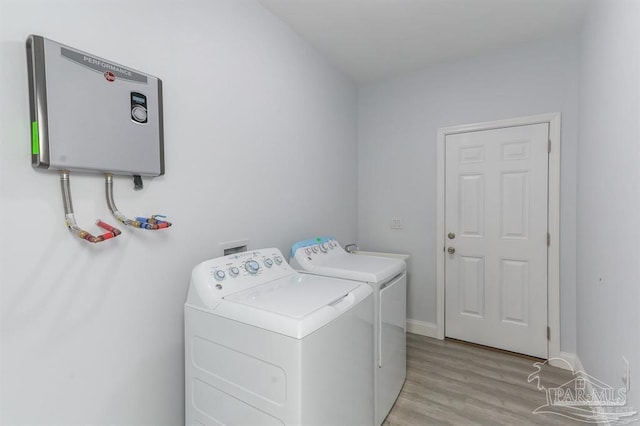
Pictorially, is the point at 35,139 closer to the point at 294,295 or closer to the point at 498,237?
the point at 294,295

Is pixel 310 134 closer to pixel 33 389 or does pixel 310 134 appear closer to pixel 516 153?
pixel 516 153

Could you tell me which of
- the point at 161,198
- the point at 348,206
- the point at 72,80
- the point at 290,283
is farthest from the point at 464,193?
the point at 72,80

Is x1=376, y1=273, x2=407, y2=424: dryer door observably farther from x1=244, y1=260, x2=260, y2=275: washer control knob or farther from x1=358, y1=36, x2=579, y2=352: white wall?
x1=358, y1=36, x2=579, y2=352: white wall

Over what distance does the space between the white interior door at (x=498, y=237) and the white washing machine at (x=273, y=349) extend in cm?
153

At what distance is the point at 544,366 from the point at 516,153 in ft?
5.53

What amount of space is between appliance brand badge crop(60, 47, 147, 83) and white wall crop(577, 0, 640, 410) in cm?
197

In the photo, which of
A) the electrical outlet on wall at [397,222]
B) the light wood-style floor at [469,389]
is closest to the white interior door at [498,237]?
the light wood-style floor at [469,389]

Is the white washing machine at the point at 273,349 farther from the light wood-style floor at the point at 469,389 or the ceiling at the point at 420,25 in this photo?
the ceiling at the point at 420,25

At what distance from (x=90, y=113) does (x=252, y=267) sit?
922 millimetres

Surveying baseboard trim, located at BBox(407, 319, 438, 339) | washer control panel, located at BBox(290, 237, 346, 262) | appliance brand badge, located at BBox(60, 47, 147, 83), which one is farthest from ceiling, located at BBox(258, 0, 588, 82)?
baseboard trim, located at BBox(407, 319, 438, 339)

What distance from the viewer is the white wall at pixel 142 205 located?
0.97 meters

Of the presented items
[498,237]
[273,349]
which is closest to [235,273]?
[273,349]

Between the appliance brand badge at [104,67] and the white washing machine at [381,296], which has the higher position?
the appliance brand badge at [104,67]

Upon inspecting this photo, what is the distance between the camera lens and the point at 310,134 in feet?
7.87
